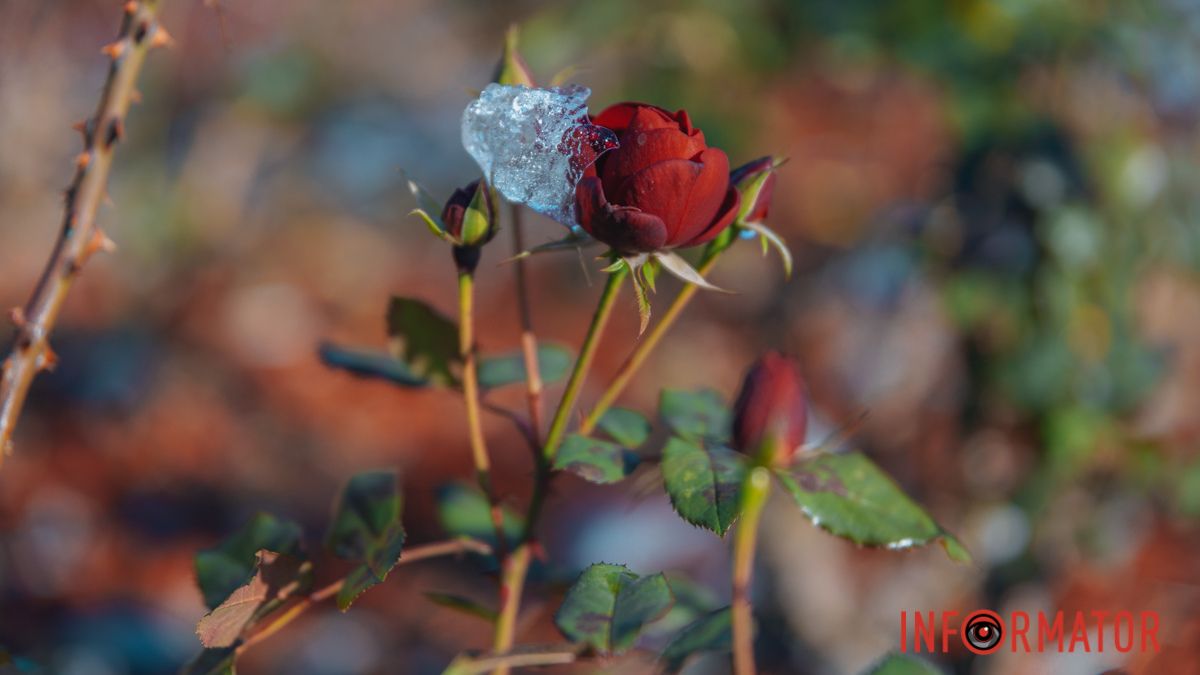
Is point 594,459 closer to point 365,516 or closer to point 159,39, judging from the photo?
point 365,516

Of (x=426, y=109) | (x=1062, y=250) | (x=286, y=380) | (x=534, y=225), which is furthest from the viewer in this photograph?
(x=426, y=109)

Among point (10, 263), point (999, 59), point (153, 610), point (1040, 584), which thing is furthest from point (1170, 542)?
point (10, 263)

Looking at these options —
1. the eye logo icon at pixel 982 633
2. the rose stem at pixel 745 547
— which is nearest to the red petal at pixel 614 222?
the rose stem at pixel 745 547

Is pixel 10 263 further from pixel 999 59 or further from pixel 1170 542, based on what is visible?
pixel 1170 542

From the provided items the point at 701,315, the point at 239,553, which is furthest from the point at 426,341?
the point at 701,315

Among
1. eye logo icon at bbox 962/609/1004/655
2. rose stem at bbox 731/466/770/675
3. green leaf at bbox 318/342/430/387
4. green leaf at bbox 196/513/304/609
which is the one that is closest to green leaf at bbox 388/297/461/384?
green leaf at bbox 318/342/430/387
